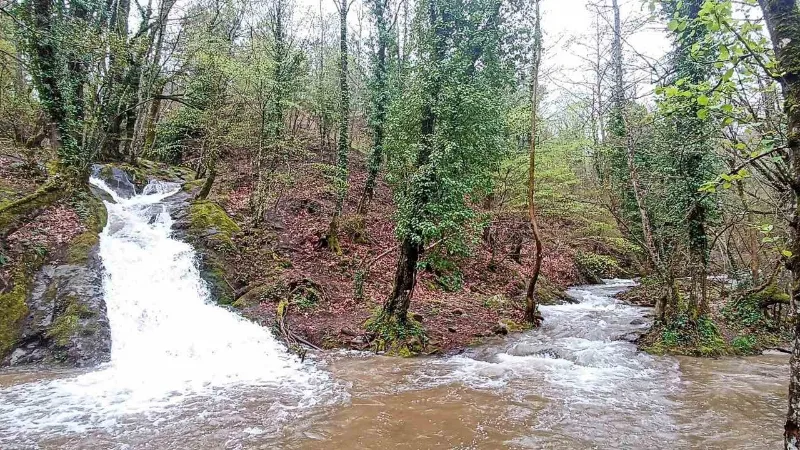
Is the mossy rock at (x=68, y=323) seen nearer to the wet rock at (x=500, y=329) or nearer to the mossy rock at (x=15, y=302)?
the mossy rock at (x=15, y=302)

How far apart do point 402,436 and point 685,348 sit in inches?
297

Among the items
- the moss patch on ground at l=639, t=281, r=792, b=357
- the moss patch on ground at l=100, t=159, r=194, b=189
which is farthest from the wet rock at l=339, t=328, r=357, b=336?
the moss patch on ground at l=100, t=159, r=194, b=189

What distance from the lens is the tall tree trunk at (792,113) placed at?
2.76 metres

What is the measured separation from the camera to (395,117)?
12.0 m

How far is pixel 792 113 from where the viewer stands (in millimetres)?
2959

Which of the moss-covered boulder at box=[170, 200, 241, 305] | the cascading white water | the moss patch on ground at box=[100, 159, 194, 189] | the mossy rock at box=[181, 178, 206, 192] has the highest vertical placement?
the moss patch on ground at box=[100, 159, 194, 189]

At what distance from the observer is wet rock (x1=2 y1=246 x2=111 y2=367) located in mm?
8352

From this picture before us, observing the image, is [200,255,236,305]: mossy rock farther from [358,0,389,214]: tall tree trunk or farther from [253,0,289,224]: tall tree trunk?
[358,0,389,214]: tall tree trunk

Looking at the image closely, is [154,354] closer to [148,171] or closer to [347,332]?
[347,332]

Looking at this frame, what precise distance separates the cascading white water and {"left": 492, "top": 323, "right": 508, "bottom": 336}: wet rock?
4912 mm

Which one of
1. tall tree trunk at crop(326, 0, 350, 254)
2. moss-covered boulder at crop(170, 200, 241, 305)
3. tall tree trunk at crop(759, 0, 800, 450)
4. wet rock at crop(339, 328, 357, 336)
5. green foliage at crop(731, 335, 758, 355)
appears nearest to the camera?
tall tree trunk at crop(759, 0, 800, 450)

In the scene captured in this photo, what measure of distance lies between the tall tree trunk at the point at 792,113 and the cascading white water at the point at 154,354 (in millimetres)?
5897

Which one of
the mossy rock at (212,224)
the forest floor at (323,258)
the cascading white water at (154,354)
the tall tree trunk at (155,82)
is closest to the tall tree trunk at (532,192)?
the forest floor at (323,258)

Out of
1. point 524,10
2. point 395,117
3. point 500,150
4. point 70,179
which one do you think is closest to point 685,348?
point 500,150
